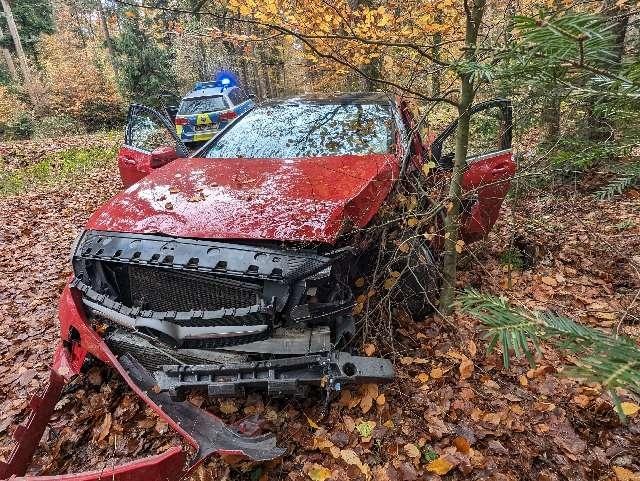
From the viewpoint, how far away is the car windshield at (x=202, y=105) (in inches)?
444

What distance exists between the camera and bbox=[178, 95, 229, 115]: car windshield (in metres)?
11.3

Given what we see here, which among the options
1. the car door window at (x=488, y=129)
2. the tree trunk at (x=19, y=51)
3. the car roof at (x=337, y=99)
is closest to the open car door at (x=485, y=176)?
the car door window at (x=488, y=129)

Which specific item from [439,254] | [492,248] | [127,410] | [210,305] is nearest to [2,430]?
[127,410]

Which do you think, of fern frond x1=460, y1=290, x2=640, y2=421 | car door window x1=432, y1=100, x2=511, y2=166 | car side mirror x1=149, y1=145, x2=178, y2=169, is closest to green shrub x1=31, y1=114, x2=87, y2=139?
car side mirror x1=149, y1=145, x2=178, y2=169

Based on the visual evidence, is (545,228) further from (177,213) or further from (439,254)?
(177,213)

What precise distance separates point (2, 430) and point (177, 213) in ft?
6.32

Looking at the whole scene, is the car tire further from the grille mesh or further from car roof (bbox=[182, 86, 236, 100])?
car roof (bbox=[182, 86, 236, 100])

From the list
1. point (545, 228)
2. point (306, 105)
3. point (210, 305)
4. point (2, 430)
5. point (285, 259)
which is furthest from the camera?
point (545, 228)

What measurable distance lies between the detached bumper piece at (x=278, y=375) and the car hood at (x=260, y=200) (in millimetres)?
677

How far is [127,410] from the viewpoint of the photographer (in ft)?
9.85

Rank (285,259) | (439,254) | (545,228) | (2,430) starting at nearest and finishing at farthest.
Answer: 1. (285,259)
2. (2,430)
3. (439,254)
4. (545,228)

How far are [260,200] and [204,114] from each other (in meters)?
9.21

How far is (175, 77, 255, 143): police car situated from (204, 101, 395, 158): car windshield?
6.92 m

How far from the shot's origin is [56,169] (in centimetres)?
1086
